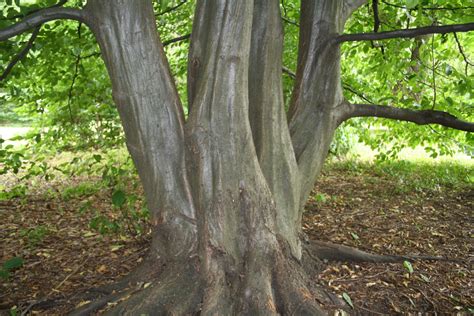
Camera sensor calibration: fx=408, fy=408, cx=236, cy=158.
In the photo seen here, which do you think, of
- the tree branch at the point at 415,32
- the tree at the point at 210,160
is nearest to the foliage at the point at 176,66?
the tree branch at the point at 415,32

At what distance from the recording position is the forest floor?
10.1ft

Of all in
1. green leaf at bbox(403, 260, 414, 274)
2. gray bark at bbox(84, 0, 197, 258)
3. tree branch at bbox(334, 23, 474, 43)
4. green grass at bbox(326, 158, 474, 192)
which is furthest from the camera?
green grass at bbox(326, 158, 474, 192)

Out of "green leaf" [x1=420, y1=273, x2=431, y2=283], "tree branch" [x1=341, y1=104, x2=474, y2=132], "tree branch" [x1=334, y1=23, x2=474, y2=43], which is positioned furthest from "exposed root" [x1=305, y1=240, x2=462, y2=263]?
"tree branch" [x1=334, y1=23, x2=474, y2=43]

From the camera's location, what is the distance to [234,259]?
2.66m

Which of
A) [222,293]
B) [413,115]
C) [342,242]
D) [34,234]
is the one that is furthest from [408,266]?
[34,234]

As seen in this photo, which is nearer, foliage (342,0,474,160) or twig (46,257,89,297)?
twig (46,257,89,297)

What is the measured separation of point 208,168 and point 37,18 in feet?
Result: 4.78

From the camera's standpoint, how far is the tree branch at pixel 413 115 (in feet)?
11.3

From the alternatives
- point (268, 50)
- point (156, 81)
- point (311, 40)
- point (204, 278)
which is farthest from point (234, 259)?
point (311, 40)

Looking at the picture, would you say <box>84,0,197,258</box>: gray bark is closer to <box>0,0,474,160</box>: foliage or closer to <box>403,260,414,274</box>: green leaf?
<box>0,0,474,160</box>: foliage

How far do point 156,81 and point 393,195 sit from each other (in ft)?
15.0

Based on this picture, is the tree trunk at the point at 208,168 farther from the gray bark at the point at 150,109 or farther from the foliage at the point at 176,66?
the foliage at the point at 176,66

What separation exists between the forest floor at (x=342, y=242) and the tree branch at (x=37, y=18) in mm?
1815

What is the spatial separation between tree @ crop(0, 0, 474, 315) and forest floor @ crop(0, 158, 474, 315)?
1.72 feet
